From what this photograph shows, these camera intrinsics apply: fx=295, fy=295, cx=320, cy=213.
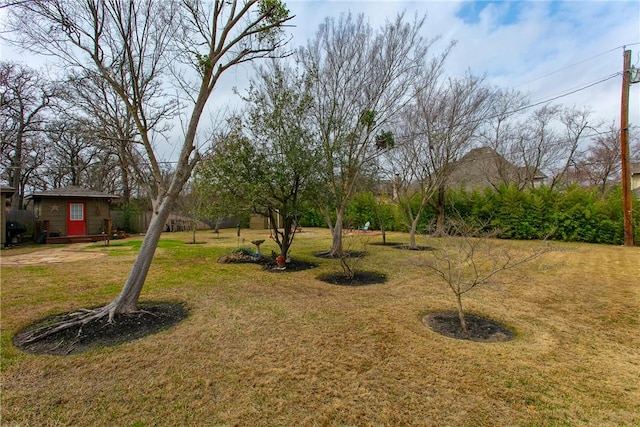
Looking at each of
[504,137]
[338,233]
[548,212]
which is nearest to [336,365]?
[338,233]

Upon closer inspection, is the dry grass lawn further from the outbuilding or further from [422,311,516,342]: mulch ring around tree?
the outbuilding

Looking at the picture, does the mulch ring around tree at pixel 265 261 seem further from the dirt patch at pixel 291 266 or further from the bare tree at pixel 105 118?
the bare tree at pixel 105 118

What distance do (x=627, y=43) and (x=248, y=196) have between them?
41.4 ft

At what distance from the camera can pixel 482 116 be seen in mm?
9719

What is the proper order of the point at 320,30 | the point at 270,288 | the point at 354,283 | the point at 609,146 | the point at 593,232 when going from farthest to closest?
1. the point at 609,146
2. the point at 593,232
3. the point at 320,30
4. the point at 354,283
5. the point at 270,288

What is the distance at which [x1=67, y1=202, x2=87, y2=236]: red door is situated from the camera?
12.6 meters

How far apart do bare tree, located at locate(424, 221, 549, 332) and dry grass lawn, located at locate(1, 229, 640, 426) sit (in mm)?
381

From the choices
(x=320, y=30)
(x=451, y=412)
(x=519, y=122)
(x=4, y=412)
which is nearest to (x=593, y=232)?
(x=519, y=122)

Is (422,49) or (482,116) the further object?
(482,116)

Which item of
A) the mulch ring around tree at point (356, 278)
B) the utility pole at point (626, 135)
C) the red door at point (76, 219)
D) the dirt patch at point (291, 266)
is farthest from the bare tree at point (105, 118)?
the utility pole at point (626, 135)

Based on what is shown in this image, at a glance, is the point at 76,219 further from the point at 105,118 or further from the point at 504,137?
the point at 504,137

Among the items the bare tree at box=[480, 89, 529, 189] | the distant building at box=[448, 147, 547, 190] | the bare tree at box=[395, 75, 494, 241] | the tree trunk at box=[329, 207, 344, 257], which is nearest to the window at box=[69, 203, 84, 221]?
the tree trunk at box=[329, 207, 344, 257]

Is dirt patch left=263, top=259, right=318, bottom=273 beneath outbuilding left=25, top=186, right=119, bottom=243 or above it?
beneath

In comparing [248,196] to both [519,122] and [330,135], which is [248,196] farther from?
[519,122]
